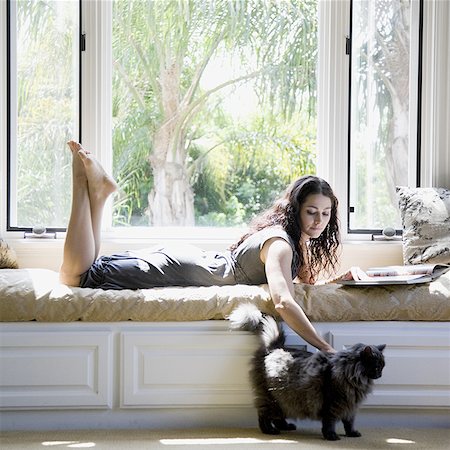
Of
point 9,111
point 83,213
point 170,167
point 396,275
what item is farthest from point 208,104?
point 396,275

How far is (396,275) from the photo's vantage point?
342 centimetres

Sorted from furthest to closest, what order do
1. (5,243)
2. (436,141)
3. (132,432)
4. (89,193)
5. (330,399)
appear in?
(436,141), (5,243), (89,193), (132,432), (330,399)

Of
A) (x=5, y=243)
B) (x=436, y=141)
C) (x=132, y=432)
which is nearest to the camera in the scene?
(x=132, y=432)

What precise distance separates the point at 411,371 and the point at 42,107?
7.49ft

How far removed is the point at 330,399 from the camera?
295 centimetres

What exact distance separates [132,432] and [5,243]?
134 cm

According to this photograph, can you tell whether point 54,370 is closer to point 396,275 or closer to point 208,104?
point 396,275

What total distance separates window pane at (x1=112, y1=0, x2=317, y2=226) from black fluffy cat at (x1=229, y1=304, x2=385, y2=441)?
152cm

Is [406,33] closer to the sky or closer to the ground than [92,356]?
closer to the sky

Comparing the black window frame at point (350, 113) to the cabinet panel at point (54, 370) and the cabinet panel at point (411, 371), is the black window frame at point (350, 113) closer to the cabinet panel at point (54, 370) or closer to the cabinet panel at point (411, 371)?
the cabinet panel at point (411, 371)

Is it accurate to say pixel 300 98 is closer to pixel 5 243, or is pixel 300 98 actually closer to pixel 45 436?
pixel 5 243

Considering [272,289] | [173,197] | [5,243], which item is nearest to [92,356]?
[272,289]

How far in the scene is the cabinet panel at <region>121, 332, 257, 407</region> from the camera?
319 centimetres

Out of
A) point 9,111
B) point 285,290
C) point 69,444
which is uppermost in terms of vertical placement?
point 9,111
